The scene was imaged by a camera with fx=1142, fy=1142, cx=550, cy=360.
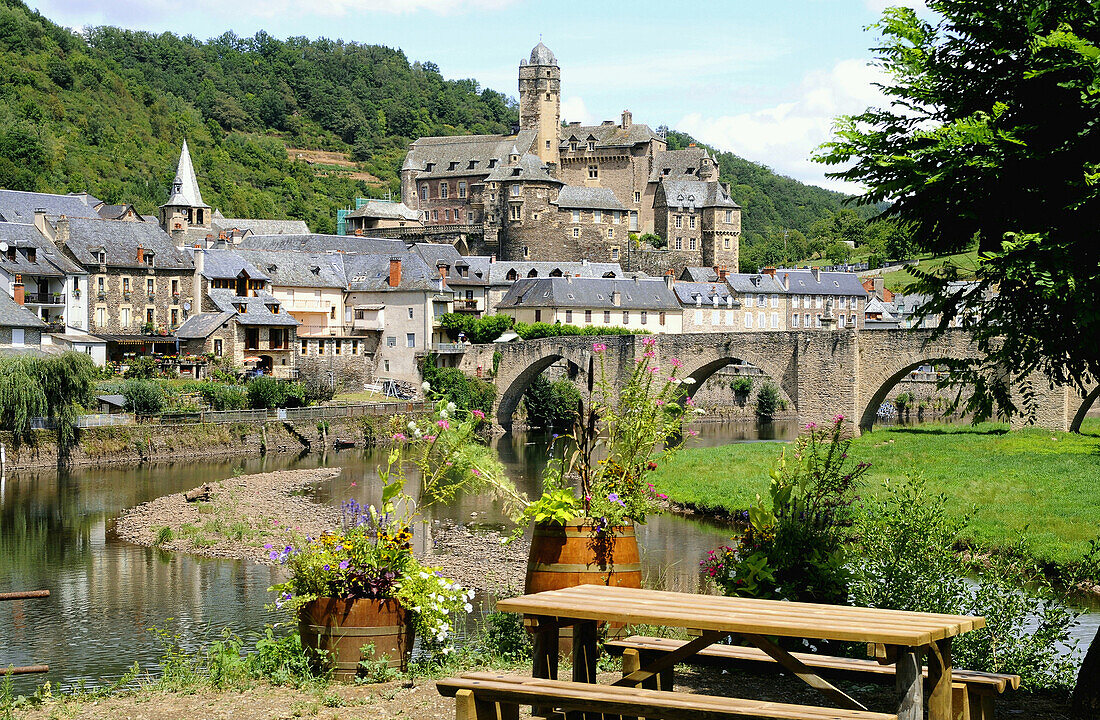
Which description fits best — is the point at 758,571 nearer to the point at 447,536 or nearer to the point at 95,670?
the point at 95,670

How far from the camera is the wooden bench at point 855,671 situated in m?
6.37

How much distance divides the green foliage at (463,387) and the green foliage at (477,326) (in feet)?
12.8

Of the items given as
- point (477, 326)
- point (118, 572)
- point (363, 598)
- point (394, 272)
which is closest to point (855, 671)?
point (363, 598)

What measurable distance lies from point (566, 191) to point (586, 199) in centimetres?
163

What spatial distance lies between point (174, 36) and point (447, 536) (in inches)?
5802

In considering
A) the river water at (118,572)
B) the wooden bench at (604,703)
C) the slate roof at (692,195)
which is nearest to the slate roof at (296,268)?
the river water at (118,572)

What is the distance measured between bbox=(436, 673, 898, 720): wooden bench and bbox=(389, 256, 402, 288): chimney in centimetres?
5525

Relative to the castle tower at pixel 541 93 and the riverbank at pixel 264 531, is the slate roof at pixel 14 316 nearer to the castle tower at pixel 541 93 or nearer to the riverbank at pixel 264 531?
the riverbank at pixel 264 531

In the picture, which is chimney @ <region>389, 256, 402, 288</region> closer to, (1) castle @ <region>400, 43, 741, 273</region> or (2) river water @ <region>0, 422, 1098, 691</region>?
(1) castle @ <region>400, 43, 741, 273</region>

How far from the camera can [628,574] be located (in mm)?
8469

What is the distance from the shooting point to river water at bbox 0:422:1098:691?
14.5m

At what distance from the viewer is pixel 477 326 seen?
2304 inches

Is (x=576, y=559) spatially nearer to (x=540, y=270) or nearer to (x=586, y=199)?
(x=540, y=270)

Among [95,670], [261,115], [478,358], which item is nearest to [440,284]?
[478,358]
